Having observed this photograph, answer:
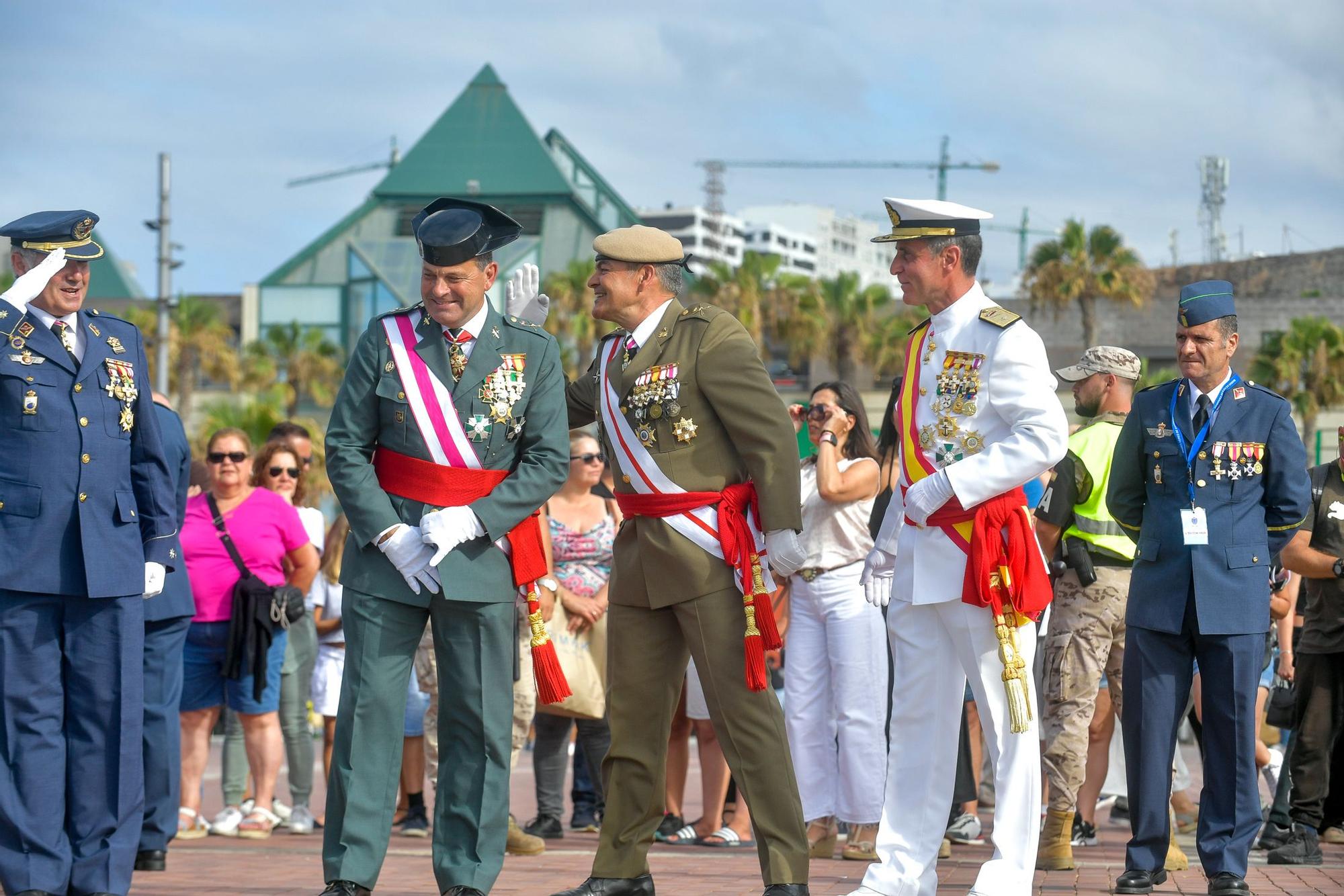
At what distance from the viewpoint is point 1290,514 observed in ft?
20.6

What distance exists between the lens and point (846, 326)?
48625mm

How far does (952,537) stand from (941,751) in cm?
72

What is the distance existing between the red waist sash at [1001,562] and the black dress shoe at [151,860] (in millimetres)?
3846

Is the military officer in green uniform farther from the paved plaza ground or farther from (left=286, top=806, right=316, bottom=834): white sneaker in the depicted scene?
(left=286, top=806, right=316, bottom=834): white sneaker

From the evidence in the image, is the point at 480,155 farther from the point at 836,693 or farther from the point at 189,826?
the point at 836,693

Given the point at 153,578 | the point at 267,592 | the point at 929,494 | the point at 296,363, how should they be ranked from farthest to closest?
the point at 296,363 → the point at 267,592 → the point at 153,578 → the point at 929,494

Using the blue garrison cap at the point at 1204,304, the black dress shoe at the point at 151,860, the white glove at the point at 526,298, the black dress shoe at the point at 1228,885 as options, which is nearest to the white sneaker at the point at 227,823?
the black dress shoe at the point at 151,860

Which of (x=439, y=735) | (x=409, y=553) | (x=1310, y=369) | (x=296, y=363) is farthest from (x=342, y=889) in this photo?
(x=296, y=363)

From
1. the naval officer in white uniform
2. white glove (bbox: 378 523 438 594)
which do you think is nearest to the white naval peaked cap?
the naval officer in white uniform

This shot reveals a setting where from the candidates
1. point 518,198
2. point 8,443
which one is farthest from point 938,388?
point 518,198

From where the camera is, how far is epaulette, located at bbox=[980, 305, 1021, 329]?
18.1 feet

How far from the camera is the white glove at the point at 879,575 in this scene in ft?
19.1

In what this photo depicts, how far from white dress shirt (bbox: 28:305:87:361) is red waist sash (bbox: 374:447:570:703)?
1.30 m

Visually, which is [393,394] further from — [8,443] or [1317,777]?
[1317,777]
